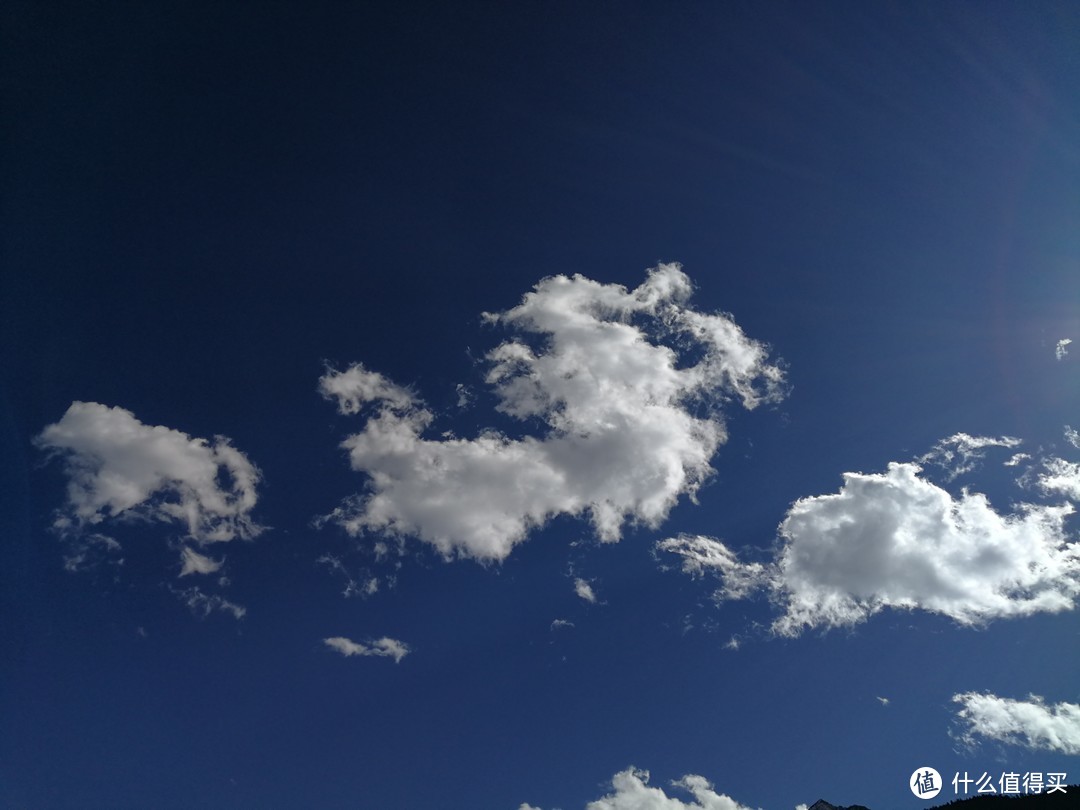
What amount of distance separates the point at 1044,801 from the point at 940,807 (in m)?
14.1

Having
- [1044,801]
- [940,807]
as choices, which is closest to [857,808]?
[940,807]

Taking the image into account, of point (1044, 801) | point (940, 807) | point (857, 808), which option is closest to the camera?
point (1044, 801)

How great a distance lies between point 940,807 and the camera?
97688mm

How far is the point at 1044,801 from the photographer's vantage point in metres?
87.5

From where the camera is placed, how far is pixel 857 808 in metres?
122

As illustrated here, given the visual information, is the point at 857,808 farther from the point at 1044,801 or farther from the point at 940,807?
the point at 1044,801

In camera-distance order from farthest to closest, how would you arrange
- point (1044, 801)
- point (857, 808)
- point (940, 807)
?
point (857, 808) → point (940, 807) → point (1044, 801)

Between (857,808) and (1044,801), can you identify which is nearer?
(1044,801)

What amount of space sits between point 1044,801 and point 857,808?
4130cm

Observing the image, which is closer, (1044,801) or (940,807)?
(1044,801)

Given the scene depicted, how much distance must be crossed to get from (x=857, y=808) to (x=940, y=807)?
28478 millimetres
